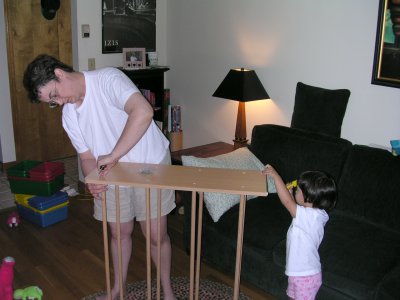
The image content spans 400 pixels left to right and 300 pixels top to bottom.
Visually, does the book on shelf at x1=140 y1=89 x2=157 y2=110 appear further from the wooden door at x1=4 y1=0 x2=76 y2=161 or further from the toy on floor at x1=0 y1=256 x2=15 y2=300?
the toy on floor at x1=0 y1=256 x2=15 y2=300

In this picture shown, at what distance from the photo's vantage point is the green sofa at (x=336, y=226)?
6.75 ft

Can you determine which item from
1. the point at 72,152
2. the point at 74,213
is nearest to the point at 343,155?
the point at 74,213

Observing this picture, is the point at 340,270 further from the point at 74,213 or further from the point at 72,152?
the point at 72,152

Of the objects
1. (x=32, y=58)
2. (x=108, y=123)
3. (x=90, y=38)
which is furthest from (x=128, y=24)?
(x=108, y=123)

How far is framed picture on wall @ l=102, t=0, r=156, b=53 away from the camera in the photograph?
12.2 ft

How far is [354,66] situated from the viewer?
2.86 metres

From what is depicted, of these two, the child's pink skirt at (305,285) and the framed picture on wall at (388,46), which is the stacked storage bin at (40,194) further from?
the framed picture on wall at (388,46)

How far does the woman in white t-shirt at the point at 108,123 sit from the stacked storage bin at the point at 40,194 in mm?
1188

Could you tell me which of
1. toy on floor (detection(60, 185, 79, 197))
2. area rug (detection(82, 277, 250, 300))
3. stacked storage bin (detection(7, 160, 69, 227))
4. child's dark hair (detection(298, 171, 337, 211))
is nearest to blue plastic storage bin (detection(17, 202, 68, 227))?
stacked storage bin (detection(7, 160, 69, 227))

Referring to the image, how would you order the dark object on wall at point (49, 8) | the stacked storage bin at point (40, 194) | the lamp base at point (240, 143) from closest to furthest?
the stacked storage bin at point (40, 194) < the lamp base at point (240, 143) < the dark object on wall at point (49, 8)

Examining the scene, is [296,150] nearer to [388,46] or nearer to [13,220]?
[388,46]

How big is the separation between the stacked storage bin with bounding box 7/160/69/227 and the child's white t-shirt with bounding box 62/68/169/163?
135 cm

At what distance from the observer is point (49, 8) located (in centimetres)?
411

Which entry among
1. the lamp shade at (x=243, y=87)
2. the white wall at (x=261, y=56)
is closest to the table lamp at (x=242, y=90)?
the lamp shade at (x=243, y=87)
